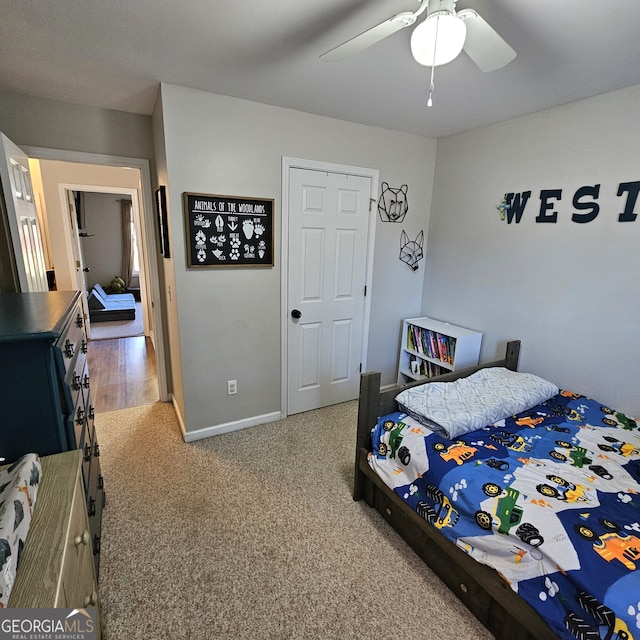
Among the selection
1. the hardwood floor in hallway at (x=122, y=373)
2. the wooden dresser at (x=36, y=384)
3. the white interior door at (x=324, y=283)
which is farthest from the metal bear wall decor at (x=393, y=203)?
the hardwood floor in hallway at (x=122, y=373)

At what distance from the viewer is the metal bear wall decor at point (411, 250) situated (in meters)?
3.26

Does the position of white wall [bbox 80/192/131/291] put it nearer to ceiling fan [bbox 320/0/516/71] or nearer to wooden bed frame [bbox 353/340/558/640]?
wooden bed frame [bbox 353/340/558/640]

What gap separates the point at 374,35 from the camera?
126cm

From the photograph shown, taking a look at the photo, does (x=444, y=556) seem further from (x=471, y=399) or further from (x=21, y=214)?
(x=21, y=214)

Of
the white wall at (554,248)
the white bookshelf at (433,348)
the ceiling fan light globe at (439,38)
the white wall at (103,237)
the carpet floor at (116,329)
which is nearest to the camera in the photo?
the ceiling fan light globe at (439,38)

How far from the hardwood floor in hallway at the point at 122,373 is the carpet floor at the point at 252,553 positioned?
2.31ft

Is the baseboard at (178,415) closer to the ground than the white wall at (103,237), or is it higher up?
closer to the ground

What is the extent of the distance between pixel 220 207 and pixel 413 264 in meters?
1.88

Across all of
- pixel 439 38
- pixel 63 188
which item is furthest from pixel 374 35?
pixel 63 188

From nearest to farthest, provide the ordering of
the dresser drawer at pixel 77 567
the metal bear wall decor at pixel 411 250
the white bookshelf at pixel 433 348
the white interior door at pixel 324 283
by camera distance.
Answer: the dresser drawer at pixel 77 567, the white interior door at pixel 324 283, the white bookshelf at pixel 433 348, the metal bear wall decor at pixel 411 250

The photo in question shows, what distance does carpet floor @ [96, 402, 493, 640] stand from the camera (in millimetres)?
1435

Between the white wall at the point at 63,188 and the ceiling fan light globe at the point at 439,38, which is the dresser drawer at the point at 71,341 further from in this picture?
the white wall at the point at 63,188

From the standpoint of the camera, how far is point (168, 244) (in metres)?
2.44

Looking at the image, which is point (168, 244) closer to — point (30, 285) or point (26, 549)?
point (30, 285)
